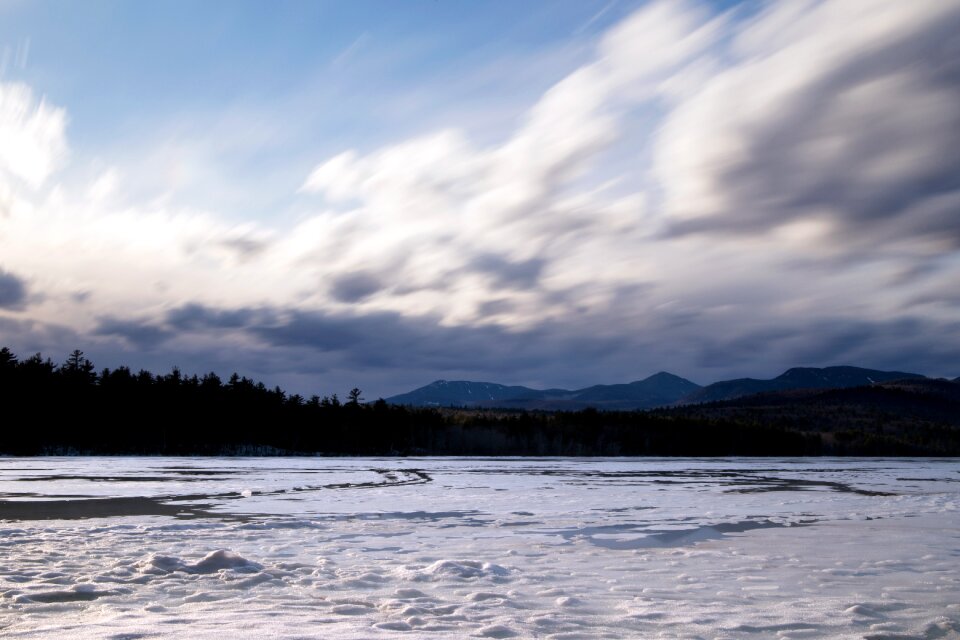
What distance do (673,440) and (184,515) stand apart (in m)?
121

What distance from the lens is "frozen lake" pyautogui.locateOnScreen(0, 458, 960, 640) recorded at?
831 centimetres

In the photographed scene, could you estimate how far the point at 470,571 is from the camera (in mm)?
11688

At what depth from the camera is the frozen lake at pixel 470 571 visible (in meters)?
8.31

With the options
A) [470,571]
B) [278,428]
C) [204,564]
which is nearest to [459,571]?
[470,571]

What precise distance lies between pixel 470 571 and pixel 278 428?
100525 millimetres

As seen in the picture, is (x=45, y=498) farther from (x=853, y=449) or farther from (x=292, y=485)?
(x=853, y=449)

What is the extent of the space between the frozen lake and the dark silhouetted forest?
74091 millimetres

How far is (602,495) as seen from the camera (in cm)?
2959

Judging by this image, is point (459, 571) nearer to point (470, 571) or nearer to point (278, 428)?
point (470, 571)

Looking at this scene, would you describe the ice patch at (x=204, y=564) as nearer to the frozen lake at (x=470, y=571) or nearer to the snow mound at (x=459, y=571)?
the frozen lake at (x=470, y=571)

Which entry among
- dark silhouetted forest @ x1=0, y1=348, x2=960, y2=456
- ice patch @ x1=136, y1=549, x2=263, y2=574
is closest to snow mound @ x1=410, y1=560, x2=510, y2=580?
ice patch @ x1=136, y1=549, x2=263, y2=574

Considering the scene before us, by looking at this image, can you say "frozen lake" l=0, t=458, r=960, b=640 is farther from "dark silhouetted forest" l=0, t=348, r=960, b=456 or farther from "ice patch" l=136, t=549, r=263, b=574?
"dark silhouetted forest" l=0, t=348, r=960, b=456

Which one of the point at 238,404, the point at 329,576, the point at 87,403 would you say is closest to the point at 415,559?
the point at 329,576

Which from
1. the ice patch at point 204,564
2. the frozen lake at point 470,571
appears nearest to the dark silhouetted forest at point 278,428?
the frozen lake at point 470,571
